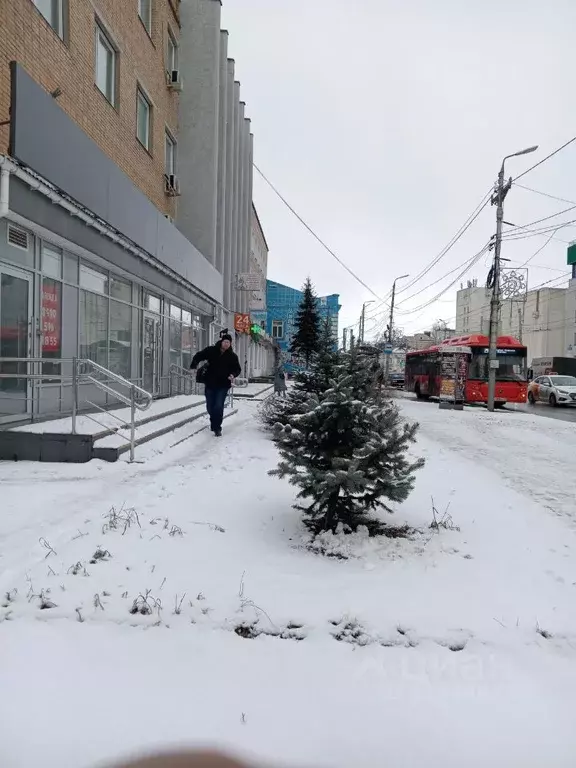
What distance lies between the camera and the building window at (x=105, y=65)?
35.2ft

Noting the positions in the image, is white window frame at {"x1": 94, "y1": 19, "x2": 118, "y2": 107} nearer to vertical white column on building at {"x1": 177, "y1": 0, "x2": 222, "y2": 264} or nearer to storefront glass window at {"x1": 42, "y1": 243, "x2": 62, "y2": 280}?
storefront glass window at {"x1": 42, "y1": 243, "x2": 62, "y2": 280}

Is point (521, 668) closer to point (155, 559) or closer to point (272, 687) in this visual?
point (272, 687)

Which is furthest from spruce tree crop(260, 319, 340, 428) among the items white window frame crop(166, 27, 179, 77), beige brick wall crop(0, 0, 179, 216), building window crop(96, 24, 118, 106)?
white window frame crop(166, 27, 179, 77)

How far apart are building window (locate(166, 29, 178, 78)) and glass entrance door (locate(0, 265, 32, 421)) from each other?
12.2 meters

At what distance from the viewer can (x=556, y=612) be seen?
3.12 m

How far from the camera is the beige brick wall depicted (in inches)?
296

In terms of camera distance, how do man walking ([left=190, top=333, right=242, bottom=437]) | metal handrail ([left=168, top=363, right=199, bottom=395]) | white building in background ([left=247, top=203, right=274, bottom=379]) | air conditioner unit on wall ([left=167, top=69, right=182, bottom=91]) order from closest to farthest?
man walking ([left=190, top=333, right=242, bottom=437])
metal handrail ([left=168, top=363, right=199, bottom=395])
air conditioner unit on wall ([left=167, top=69, right=182, bottom=91])
white building in background ([left=247, top=203, right=274, bottom=379])

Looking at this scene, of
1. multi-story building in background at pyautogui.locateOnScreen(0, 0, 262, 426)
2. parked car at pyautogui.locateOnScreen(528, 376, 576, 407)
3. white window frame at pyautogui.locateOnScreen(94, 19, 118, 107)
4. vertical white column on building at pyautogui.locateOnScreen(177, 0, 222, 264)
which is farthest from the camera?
parked car at pyautogui.locateOnScreen(528, 376, 576, 407)

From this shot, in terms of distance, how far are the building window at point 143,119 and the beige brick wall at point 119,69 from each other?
0.17 meters

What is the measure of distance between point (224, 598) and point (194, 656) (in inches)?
20.7

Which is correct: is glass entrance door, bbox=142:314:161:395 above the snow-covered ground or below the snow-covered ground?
above

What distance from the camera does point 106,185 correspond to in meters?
9.20

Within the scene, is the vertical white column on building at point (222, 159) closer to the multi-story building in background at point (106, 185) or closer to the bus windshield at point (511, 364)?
the multi-story building in background at point (106, 185)

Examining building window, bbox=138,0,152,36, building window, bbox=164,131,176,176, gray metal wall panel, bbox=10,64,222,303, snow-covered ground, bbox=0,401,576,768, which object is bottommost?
snow-covered ground, bbox=0,401,576,768
